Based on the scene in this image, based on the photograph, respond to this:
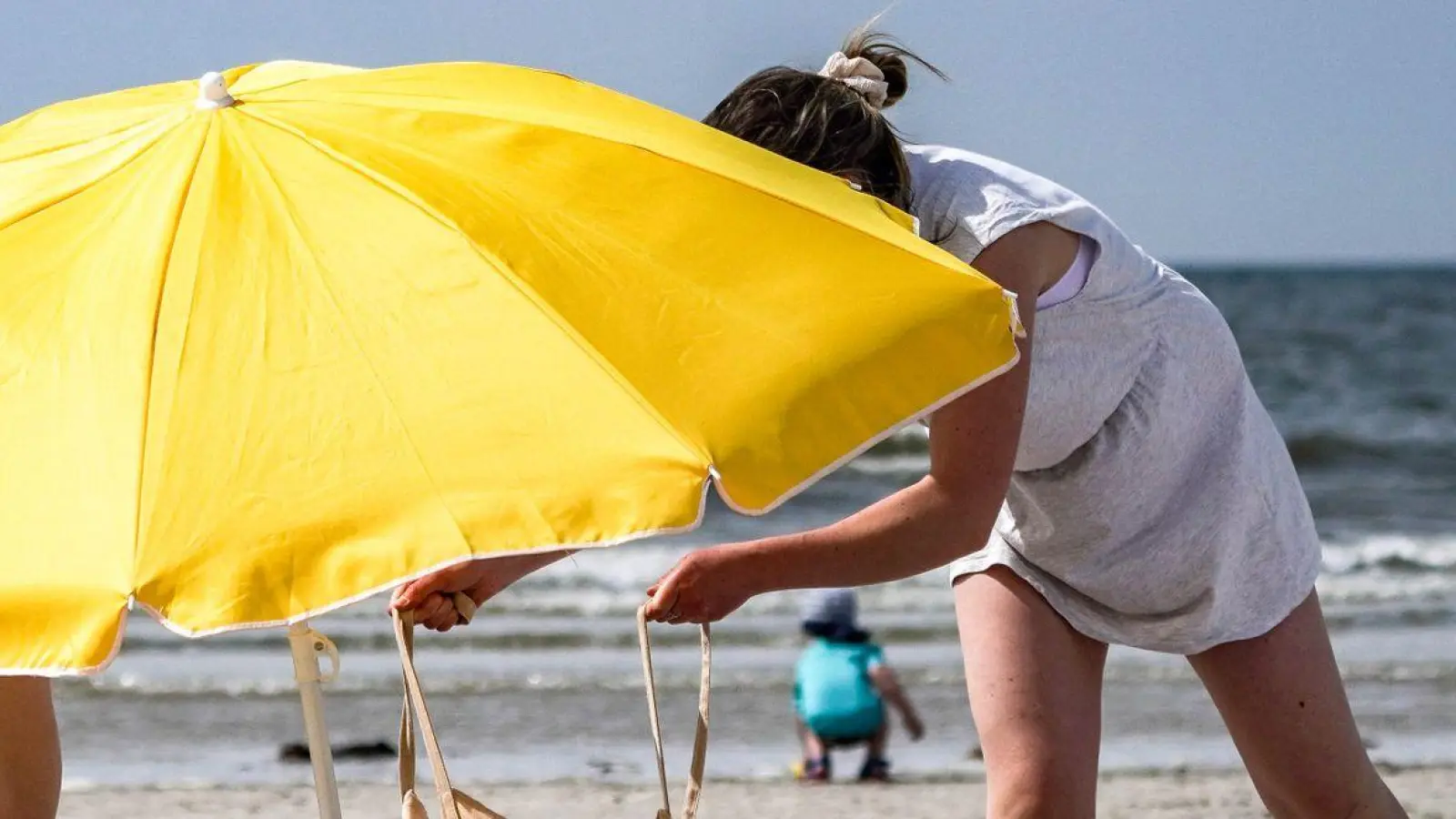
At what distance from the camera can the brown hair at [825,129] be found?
247 cm

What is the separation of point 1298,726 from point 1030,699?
432 millimetres

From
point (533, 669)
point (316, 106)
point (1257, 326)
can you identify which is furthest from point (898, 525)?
point (1257, 326)

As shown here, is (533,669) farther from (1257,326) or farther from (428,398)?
(1257,326)

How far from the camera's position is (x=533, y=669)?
30.4ft

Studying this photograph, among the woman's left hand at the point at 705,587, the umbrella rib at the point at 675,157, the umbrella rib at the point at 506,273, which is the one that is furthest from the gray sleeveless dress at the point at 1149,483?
the umbrella rib at the point at 506,273

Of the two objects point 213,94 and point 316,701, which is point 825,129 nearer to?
point 213,94

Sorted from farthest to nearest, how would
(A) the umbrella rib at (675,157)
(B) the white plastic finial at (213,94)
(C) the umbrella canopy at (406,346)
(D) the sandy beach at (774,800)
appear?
(D) the sandy beach at (774,800) < (B) the white plastic finial at (213,94) < (A) the umbrella rib at (675,157) < (C) the umbrella canopy at (406,346)

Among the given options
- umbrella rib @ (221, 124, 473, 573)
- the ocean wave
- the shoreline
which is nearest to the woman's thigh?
umbrella rib @ (221, 124, 473, 573)

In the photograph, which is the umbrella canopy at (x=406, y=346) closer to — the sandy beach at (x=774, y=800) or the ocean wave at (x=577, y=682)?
the sandy beach at (x=774, y=800)

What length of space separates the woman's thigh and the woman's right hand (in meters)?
0.81

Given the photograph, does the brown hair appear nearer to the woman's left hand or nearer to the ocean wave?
the woman's left hand

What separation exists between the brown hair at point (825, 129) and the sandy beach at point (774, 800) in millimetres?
3912

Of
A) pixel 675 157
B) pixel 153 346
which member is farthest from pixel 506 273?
pixel 153 346

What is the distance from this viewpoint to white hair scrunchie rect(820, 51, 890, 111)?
253 cm
